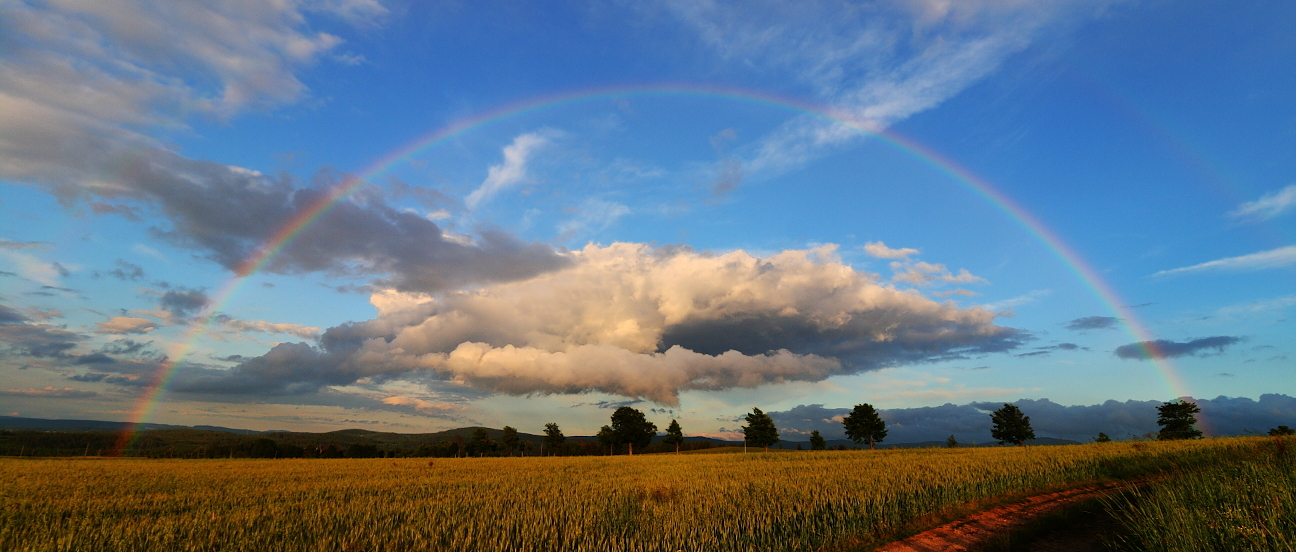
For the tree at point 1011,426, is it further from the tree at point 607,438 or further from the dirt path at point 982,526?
the dirt path at point 982,526

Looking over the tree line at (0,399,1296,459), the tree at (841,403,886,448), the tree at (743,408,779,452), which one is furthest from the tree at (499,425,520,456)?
the tree at (841,403,886,448)

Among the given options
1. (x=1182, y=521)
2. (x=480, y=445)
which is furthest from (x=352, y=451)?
(x=1182, y=521)

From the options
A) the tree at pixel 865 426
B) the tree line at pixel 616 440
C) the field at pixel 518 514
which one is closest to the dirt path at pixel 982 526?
the field at pixel 518 514

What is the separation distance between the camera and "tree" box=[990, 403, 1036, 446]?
99.8 m

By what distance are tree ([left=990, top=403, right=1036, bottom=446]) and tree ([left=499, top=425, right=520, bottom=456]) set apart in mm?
104477

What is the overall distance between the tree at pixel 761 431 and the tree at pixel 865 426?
15.6m

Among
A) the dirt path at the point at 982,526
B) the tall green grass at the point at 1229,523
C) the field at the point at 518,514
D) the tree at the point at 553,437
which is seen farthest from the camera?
the tree at the point at 553,437

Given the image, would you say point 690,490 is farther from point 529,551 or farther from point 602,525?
point 529,551

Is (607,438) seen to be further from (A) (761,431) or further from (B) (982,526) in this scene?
(B) (982,526)

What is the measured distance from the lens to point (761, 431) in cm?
10625

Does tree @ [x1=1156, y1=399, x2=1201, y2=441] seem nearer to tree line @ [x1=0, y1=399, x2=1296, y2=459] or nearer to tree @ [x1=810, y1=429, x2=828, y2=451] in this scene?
tree line @ [x1=0, y1=399, x2=1296, y2=459]

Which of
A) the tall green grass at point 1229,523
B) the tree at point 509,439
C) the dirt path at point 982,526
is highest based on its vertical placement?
the tall green grass at point 1229,523

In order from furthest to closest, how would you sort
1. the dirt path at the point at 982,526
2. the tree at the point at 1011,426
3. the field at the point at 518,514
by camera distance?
the tree at the point at 1011,426 → the dirt path at the point at 982,526 → the field at the point at 518,514

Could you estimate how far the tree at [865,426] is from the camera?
342 feet
